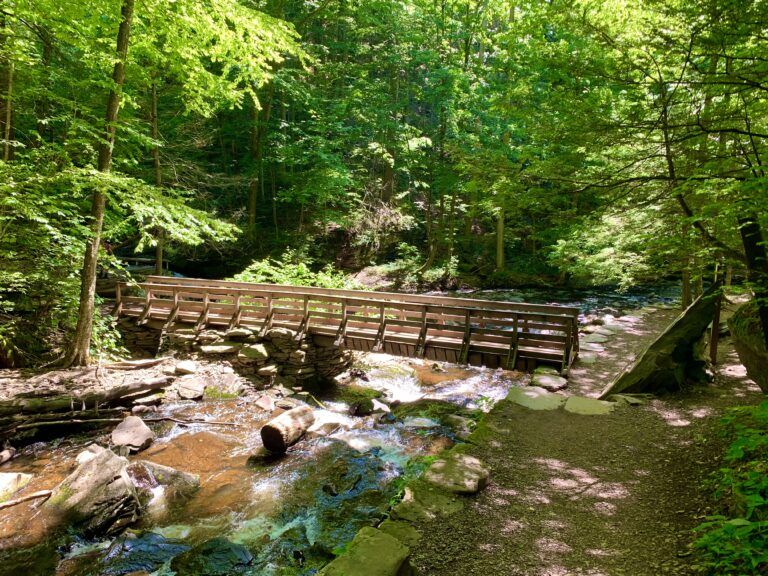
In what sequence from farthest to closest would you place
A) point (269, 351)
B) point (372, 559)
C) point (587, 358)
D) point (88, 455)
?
point (269, 351)
point (587, 358)
point (88, 455)
point (372, 559)

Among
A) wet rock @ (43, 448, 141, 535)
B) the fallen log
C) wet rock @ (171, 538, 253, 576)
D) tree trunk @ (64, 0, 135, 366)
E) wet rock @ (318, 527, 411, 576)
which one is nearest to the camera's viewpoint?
wet rock @ (318, 527, 411, 576)

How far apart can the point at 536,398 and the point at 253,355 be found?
22.9ft

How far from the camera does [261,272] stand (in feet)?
53.2

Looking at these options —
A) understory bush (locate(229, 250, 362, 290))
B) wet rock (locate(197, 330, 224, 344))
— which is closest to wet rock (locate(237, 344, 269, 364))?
wet rock (locate(197, 330, 224, 344))

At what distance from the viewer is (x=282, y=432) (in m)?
6.70

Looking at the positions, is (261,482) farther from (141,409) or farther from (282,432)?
(141,409)

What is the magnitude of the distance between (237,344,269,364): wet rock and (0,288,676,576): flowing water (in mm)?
1462

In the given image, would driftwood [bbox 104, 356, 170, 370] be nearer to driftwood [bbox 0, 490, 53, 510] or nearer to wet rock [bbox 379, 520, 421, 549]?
driftwood [bbox 0, 490, 53, 510]

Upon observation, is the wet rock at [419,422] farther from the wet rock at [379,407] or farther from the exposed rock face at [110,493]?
the exposed rock face at [110,493]

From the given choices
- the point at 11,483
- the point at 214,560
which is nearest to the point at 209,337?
the point at 11,483

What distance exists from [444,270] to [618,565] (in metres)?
18.5

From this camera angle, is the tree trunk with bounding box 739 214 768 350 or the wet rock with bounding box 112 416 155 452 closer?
the tree trunk with bounding box 739 214 768 350

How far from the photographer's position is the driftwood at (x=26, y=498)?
15.6 ft

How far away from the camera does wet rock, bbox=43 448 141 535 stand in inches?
183
